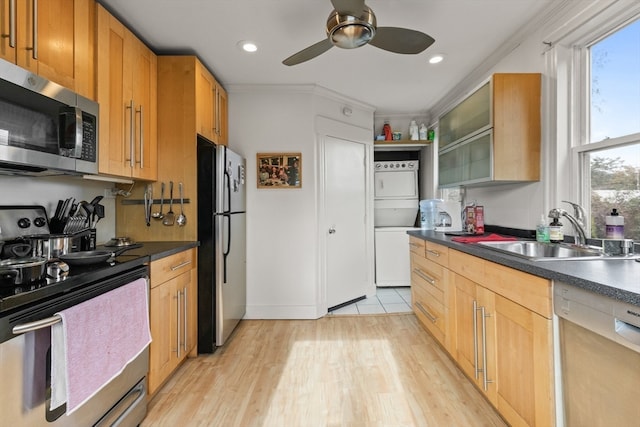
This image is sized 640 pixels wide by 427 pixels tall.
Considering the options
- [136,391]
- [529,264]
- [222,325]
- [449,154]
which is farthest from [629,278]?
[222,325]

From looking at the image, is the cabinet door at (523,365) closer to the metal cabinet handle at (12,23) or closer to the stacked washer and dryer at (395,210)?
the metal cabinet handle at (12,23)

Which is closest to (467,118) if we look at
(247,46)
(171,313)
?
(247,46)

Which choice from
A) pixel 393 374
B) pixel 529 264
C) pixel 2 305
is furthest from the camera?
pixel 393 374

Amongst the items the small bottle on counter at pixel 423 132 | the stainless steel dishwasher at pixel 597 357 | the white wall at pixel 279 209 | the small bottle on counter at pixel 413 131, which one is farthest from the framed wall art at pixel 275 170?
the stainless steel dishwasher at pixel 597 357

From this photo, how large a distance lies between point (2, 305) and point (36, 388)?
1.08ft

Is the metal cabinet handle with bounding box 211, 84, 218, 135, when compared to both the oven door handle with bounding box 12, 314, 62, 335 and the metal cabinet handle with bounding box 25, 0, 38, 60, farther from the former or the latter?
the oven door handle with bounding box 12, 314, 62, 335

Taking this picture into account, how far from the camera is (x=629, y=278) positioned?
1.04 meters

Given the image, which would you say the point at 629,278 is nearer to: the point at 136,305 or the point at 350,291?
the point at 136,305

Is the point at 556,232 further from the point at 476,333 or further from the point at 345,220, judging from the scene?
the point at 345,220

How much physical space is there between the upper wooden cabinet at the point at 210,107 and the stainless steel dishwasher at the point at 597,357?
2.50m

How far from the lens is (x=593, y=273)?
1.11 m

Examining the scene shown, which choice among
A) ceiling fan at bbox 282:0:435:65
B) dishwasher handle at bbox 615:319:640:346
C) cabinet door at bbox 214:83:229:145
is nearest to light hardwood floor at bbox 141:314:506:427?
dishwasher handle at bbox 615:319:640:346

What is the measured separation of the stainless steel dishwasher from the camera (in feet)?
2.97

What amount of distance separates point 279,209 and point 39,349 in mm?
2274
